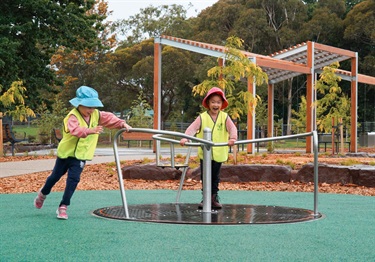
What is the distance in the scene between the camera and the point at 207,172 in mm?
7246

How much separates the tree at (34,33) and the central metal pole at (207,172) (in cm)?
1446

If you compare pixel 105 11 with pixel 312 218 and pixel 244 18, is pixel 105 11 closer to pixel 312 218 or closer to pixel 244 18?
pixel 244 18

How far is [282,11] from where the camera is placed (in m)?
48.8

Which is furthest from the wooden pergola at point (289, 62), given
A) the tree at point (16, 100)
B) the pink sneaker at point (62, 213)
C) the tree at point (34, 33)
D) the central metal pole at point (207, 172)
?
the pink sneaker at point (62, 213)


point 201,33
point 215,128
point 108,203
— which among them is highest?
point 201,33

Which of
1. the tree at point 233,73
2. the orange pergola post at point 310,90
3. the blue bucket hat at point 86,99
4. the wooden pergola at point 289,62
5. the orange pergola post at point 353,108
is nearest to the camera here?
the blue bucket hat at point 86,99

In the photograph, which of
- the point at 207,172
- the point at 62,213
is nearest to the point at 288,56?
the point at 207,172

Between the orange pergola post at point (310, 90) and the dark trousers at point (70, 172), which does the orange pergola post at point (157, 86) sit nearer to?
the orange pergola post at point (310, 90)

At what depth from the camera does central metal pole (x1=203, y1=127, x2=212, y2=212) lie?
23.7ft

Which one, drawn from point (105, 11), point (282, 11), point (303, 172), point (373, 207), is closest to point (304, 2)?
point (282, 11)

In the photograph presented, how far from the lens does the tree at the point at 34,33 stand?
71.8ft

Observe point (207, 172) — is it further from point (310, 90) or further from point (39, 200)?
point (310, 90)

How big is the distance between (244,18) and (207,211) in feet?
136

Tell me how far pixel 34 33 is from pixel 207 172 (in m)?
16.8
